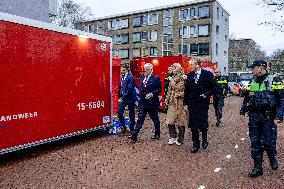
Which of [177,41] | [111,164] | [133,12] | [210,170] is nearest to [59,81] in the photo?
[111,164]

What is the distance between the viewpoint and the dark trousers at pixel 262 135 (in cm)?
638

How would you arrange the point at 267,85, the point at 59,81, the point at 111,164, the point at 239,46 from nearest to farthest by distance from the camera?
the point at 267,85 → the point at 111,164 → the point at 59,81 → the point at 239,46

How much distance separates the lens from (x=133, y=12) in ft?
205

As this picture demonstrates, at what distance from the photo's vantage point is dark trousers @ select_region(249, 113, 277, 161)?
20.9 ft

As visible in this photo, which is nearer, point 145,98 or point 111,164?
point 111,164

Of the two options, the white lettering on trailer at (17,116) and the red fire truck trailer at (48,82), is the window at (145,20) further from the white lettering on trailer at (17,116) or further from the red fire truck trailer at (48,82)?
the white lettering on trailer at (17,116)

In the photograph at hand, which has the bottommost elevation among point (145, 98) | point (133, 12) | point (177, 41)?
point (145, 98)

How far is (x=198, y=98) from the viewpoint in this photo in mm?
8164

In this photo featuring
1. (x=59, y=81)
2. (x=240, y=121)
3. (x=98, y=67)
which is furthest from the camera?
(x=240, y=121)

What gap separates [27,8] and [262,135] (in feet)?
48.2

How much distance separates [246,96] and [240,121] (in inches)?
292

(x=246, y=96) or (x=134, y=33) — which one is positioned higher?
(x=134, y=33)

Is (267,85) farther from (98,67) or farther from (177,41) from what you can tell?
(177,41)

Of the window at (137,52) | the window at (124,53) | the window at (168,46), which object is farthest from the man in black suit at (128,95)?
the window at (124,53)
